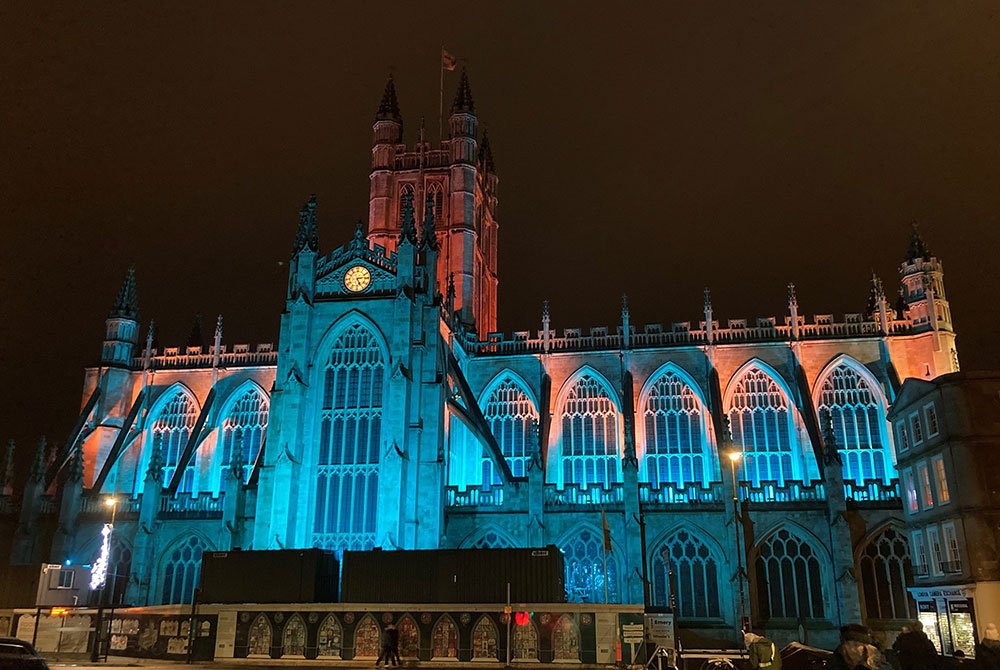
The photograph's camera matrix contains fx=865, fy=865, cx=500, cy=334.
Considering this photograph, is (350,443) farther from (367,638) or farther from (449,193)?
(449,193)

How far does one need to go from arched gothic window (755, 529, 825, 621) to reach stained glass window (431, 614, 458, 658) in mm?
15512

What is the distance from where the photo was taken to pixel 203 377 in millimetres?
53562

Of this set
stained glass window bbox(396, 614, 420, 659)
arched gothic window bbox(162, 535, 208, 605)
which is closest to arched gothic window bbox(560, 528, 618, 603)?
stained glass window bbox(396, 614, 420, 659)

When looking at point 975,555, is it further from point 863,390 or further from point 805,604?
point 863,390

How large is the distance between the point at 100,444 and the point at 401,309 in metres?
22.5

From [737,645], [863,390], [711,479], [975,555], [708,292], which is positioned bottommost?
[737,645]

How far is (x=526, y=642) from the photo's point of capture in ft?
98.4

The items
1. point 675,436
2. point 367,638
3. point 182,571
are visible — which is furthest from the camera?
point 675,436

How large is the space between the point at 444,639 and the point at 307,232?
75.2 feet

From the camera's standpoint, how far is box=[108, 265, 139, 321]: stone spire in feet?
180

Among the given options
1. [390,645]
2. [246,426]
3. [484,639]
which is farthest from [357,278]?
[390,645]

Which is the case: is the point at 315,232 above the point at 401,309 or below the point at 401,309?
above

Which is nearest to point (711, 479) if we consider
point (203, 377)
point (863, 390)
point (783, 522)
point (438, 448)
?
point (783, 522)

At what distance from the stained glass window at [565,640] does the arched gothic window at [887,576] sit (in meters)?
16.0
